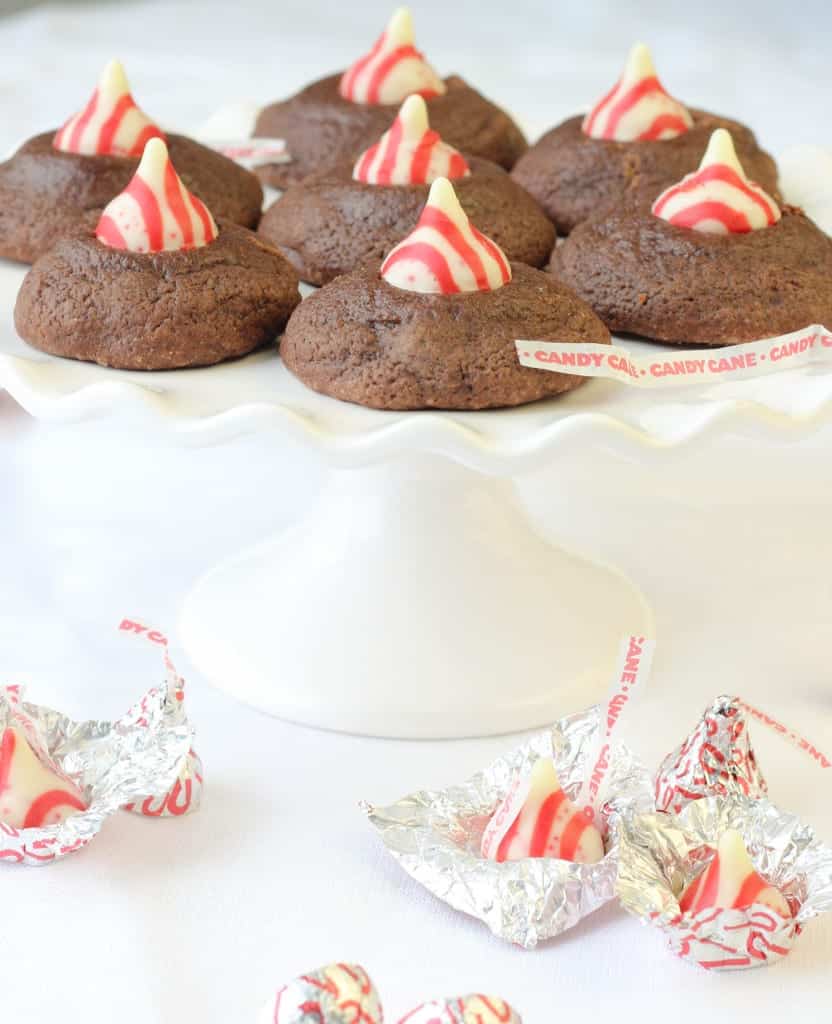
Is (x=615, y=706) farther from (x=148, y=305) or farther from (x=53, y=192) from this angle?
(x=53, y=192)

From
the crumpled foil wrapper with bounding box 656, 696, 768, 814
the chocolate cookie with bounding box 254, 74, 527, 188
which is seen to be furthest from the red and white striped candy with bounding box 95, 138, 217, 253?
the crumpled foil wrapper with bounding box 656, 696, 768, 814

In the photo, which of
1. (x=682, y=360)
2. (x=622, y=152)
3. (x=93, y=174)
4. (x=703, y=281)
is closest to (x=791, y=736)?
(x=682, y=360)

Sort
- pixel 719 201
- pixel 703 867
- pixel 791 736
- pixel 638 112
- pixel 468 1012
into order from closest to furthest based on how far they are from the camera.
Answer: pixel 468 1012 < pixel 703 867 < pixel 791 736 < pixel 719 201 < pixel 638 112

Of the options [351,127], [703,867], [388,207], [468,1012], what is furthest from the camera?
[351,127]

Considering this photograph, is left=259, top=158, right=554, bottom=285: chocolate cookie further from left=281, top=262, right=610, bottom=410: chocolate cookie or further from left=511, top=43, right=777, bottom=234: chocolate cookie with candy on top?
left=281, top=262, right=610, bottom=410: chocolate cookie

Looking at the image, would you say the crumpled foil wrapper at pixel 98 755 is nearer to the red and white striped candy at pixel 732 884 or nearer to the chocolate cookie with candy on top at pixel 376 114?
the red and white striped candy at pixel 732 884

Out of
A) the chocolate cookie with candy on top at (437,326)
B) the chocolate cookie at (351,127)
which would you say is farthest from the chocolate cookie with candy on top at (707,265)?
the chocolate cookie at (351,127)

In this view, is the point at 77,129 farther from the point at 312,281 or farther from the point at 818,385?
the point at 818,385
